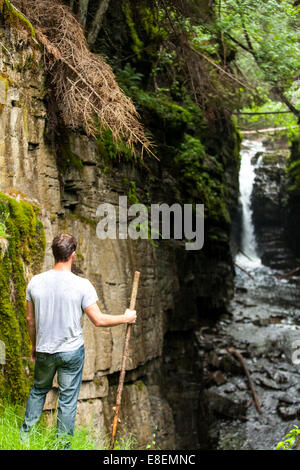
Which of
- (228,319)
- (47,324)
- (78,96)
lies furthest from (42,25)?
(228,319)

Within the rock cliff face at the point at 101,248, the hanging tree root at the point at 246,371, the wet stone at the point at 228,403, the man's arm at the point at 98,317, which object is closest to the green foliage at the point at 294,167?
the hanging tree root at the point at 246,371

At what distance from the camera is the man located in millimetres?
3512

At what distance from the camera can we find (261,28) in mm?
9859

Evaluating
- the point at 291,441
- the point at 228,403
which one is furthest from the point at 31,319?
the point at 228,403

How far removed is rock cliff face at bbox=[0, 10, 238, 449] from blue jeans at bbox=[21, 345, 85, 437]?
170cm

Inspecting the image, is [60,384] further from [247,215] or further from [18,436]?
[247,215]

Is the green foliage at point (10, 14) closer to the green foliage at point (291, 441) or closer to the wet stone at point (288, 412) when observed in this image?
the green foliage at point (291, 441)

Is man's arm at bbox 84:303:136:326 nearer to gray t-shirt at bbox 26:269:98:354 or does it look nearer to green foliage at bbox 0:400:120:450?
gray t-shirt at bbox 26:269:98:354

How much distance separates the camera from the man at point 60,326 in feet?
11.5

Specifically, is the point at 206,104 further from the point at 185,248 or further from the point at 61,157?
the point at 61,157

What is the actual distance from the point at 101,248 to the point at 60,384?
11.1 ft

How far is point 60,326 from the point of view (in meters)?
3.52

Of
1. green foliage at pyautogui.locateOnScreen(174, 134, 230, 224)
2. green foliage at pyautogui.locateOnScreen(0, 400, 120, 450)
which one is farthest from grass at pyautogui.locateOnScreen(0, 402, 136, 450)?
green foliage at pyautogui.locateOnScreen(174, 134, 230, 224)

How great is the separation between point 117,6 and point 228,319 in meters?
10.5
